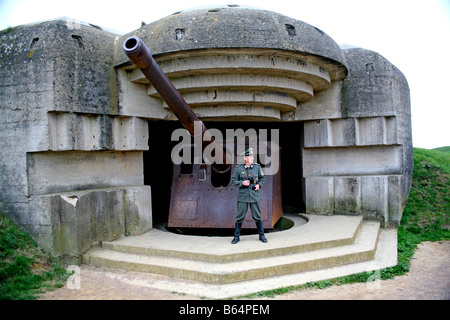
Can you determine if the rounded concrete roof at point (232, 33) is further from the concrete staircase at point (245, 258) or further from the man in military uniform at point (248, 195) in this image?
the concrete staircase at point (245, 258)

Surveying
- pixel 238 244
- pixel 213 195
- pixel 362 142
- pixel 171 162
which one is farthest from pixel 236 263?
pixel 171 162

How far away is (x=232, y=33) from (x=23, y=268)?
3861 mm

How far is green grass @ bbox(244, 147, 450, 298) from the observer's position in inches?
169

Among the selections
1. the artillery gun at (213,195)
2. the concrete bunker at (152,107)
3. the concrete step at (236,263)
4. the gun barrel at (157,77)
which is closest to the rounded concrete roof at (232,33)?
the concrete bunker at (152,107)

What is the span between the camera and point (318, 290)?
4.04 meters

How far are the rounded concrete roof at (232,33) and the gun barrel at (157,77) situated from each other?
0.98 m

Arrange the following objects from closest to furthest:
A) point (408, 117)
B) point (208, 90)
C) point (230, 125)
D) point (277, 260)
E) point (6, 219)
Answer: point (277, 260) → point (6, 219) → point (208, 90) → point (408, 117) → point (230, 125)

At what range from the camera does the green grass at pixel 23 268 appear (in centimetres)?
406

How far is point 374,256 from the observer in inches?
198

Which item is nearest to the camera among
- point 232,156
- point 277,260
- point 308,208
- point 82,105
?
point 277,260

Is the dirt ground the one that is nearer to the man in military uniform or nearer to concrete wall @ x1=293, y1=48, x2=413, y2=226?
the man in military uniform
